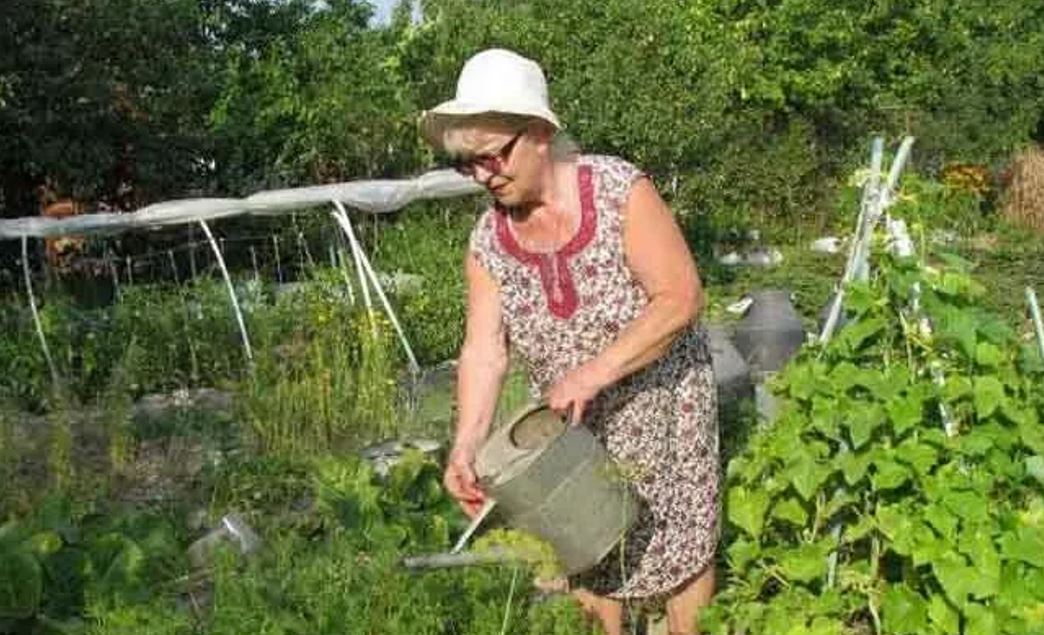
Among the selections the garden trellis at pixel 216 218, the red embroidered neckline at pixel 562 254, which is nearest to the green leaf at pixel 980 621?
the red embroidered neckline at pixel 562 254

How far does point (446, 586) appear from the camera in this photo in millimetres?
2910

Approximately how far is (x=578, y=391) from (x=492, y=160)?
0.43 meters

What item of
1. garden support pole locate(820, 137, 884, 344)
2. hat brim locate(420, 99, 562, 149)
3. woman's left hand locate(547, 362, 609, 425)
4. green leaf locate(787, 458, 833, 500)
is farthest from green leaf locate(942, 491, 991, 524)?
hat brim locate(420, 99, 562, 149)

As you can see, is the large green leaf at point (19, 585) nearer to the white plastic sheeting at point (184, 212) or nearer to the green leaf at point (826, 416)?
the green leaf at point (826, 416)

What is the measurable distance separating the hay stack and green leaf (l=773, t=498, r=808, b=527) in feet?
39.7

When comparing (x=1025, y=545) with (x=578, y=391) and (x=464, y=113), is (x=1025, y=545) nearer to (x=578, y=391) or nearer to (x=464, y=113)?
(x=578, y=391)

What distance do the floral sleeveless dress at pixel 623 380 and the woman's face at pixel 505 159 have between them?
116 millimetres

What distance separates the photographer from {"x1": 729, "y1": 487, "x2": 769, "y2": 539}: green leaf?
3.40 metres

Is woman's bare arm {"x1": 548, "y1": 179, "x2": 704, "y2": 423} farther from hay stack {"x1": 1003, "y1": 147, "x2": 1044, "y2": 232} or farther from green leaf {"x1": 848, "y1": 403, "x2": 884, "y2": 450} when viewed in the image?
hay stack {"x1": 1003, "y1": 147, "x2": 1044, "y2": 232}

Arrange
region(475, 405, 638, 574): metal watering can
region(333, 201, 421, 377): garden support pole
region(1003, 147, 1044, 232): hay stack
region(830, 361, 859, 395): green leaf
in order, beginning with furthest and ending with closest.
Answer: region(1003, 147, 1044, 232): hay stack → region(333, 201, 421, 377): garden support pole → region(830, 361, 859, 395): green leaf → region(475, 405, 638, 574): metal watering can

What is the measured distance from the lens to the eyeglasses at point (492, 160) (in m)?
2.75

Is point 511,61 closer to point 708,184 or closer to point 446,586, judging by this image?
point 446,586

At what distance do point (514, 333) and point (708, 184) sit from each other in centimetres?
932

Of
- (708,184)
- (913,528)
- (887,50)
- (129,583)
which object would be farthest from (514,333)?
(887,50)
